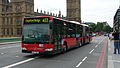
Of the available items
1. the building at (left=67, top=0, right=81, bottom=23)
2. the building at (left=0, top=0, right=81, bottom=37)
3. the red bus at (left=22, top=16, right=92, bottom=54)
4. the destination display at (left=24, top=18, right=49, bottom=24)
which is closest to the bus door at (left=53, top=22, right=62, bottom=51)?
the red bus at (left=22, top=16, right=92, bottom=54)

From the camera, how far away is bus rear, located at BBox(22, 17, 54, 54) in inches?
502

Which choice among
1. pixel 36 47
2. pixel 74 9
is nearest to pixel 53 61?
pixel 36 47

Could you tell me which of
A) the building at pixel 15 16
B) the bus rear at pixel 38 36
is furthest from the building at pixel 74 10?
the bus rear at pixel 38 36

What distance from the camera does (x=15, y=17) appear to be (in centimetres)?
9019

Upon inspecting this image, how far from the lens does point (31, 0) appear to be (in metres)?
93.0

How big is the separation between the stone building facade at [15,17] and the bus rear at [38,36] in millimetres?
74937

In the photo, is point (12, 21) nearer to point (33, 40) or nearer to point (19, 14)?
point (19, 14)

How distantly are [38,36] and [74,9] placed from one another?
4039 inches

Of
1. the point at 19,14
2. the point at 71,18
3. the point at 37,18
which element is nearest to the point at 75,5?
the point at 71,18

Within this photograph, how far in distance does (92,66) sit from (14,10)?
85483 mm

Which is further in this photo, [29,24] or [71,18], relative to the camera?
[71,18]

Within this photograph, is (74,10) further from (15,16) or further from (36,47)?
(36,47)

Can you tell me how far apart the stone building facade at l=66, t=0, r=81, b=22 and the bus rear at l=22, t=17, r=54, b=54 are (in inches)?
3962

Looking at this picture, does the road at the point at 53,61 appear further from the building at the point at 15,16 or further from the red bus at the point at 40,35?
the building at the point at 15,16
